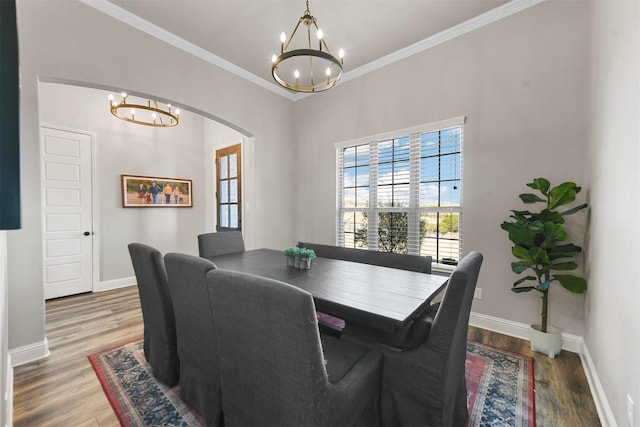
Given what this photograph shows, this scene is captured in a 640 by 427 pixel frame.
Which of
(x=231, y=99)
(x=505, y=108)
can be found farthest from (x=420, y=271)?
(x=231, y=99)

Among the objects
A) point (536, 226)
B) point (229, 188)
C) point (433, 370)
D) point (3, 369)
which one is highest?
point (229, 188)

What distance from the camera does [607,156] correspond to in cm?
179

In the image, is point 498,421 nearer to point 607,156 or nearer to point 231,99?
point 607,156

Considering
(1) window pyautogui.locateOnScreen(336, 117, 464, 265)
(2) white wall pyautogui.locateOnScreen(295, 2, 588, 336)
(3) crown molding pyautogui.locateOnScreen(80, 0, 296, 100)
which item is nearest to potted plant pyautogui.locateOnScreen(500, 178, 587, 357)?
(2) white wall pyautogui.locateOnScreen(295, 2, 588, 336)

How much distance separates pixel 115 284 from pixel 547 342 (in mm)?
5538

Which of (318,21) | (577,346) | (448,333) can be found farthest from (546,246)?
(318,21)

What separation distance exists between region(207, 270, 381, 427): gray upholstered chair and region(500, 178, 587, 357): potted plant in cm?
172

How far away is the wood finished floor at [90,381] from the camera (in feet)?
5.56

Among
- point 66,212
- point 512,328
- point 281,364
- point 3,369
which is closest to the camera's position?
point 281,364

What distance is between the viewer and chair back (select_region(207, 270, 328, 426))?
1058 millimetres

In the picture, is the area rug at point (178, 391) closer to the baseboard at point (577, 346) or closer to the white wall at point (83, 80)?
the baseboard at point (577, 346)

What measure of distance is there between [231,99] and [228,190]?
1867mm

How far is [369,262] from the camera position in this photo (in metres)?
2.53

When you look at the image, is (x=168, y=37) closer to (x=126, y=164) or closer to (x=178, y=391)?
(x=126, y=164)
